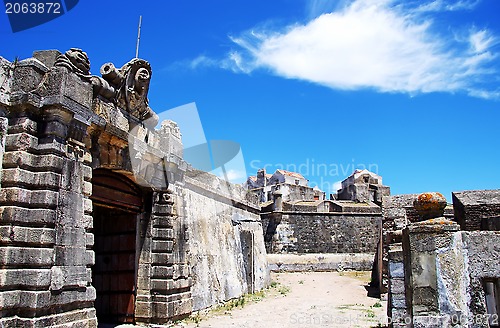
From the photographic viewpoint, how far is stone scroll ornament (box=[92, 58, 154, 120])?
28.5 feet

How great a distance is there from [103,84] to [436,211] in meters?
6.45

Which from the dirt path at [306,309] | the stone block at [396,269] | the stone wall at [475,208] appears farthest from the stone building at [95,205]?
the stone wall at [475,208]

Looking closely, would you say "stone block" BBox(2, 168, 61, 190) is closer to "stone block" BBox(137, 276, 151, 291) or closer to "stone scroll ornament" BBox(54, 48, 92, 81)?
"stone scroll ornament" BBox(54, 48, 92, 81)

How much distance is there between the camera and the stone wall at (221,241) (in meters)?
12.5

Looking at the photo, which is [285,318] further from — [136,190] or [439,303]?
[439,303]

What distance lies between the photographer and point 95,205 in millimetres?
10133

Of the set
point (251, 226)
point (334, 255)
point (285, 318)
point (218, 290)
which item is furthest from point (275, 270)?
point (285, 318)

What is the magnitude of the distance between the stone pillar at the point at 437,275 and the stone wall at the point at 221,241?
25.4 ft

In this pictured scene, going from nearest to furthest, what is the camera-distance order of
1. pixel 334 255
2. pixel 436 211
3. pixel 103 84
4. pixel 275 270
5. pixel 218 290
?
pixel 436 211 → pixel 103 84 → pixel 218 290 → pixel 275 270 → pixel 334 255

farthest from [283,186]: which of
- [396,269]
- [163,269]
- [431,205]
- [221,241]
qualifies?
[431,205]

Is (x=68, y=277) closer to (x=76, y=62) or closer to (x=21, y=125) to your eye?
(x=21, y=125)

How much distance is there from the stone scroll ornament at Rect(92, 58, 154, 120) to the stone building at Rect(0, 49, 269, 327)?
2 centimetres

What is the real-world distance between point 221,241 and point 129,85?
22.9 ft

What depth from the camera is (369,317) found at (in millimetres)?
10445
